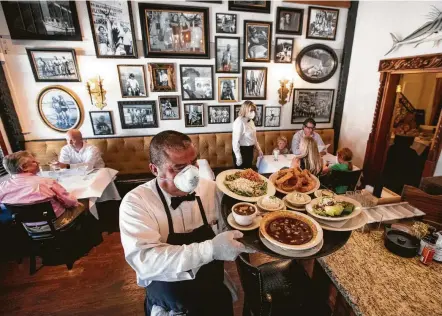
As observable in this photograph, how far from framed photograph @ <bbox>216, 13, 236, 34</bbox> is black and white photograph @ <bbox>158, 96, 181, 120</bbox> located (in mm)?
1813

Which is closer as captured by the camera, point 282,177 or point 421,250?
point 421,250

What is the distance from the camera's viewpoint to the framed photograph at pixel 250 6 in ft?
15.0

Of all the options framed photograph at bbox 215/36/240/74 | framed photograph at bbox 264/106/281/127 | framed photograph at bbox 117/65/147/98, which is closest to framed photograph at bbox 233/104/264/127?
framed photograph at bbox 264/106/281/127

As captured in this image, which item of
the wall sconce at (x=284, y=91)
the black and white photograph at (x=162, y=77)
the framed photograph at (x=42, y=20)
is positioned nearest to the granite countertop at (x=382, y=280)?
the wall sconce at (x=284, y=91)

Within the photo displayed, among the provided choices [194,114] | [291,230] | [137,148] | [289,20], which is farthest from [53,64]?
[291,230]

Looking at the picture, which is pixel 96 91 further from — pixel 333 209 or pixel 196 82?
pixel 333 209

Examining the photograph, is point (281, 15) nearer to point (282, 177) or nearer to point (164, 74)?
point (164, 74)

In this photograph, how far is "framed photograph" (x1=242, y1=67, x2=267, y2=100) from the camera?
5.07 meters

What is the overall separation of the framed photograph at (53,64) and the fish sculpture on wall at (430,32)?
6.46 metres

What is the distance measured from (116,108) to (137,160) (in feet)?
4.16

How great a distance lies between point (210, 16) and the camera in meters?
4.59

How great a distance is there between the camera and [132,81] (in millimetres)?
4629

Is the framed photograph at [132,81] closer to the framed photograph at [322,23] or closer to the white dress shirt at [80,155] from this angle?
the white dress shirt at [80,155]

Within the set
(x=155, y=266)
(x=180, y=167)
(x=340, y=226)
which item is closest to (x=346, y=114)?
(x=340, y=226)
